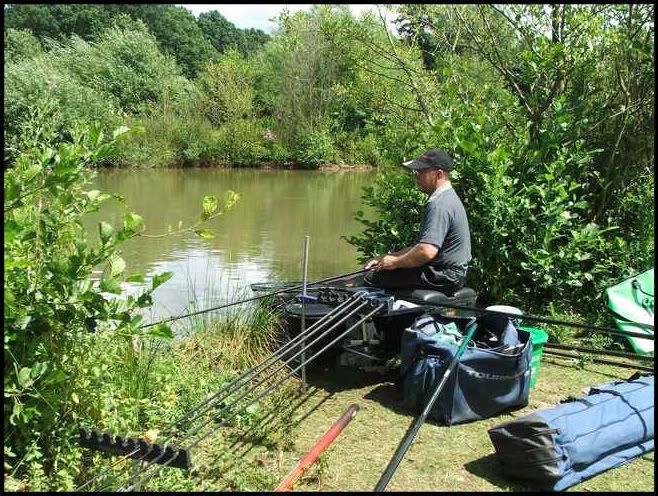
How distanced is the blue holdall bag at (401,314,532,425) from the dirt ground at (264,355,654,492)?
0.08m

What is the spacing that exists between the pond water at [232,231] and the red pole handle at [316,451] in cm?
150

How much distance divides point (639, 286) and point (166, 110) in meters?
25.1

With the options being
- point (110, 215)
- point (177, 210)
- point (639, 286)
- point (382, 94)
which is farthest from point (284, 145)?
point (639, 286)

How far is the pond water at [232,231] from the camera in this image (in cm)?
794

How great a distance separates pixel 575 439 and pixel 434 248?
5.23 ft

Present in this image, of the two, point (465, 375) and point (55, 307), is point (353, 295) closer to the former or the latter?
point (465, 375)

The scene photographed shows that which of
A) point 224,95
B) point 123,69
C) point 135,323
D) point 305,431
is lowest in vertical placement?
point 305,431

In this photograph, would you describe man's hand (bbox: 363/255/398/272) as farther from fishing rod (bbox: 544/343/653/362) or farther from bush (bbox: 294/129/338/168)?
bush (bbox: 294/129/338/168)

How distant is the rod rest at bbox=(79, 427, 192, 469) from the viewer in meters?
2.60

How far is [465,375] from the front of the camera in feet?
12.1

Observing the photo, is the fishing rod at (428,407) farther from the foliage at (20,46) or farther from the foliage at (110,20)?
the foliage at (110,20)

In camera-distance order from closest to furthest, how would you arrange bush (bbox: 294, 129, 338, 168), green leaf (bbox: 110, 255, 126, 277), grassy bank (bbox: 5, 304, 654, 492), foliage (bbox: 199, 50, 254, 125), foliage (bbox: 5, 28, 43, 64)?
green leaf (bbox: 110, 255, 126, 277) → grassy bank (bbox: 5, 304, 654, 492) → bush (bbox: 294, 129, 338, 168) → foliage (bbox: 199, 50, 254, 125) → foliage (bbox: 5, 28, 43, 64)

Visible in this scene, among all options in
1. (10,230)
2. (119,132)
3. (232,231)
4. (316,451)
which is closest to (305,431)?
(316,451)

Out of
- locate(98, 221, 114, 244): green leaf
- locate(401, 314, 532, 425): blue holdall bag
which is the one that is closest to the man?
locate(401, 314, 532, 425): blue holdall bag
